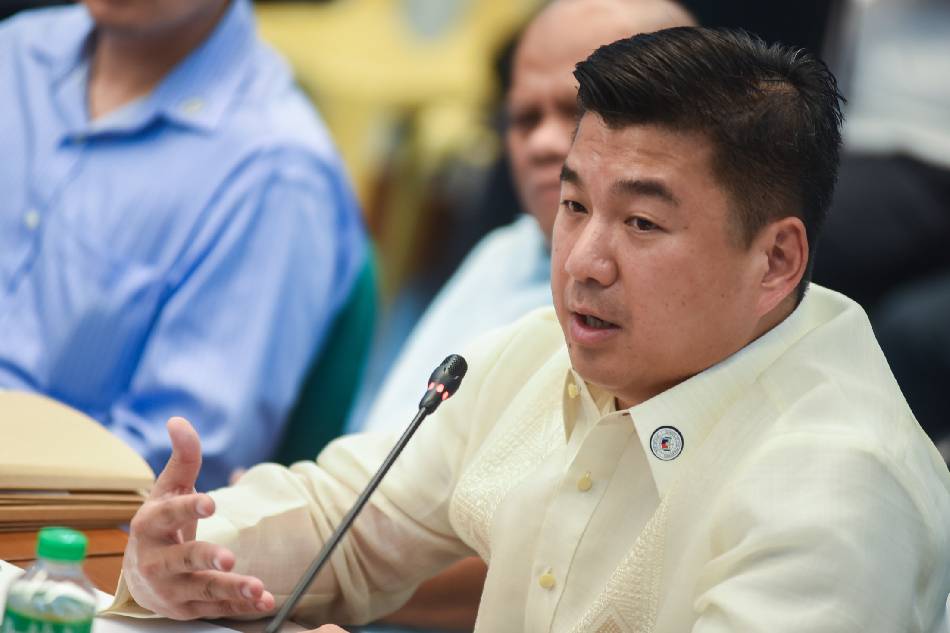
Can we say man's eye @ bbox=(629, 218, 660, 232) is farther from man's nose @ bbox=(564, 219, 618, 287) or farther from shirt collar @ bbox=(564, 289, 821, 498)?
shirt collar @ bbox=(564, 289, 821, 498)

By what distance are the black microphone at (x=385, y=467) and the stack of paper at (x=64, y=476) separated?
18.0 inches

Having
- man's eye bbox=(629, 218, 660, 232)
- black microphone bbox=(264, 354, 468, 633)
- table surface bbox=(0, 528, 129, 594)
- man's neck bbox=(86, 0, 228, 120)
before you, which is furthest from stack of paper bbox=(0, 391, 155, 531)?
man's neck bbox=(86, 0, 228, 120)

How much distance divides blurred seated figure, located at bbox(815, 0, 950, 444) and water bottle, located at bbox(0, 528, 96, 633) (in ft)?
8.58

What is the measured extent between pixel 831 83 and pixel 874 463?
0.44 metres

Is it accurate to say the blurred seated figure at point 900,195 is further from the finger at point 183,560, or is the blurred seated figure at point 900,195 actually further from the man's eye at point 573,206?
the finger at point 183,560

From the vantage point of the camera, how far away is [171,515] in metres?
1.48

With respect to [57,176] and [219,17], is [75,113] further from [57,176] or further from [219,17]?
[219,17]

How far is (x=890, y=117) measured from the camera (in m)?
3.90

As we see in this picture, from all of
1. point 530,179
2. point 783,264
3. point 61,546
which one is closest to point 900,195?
point 530,179

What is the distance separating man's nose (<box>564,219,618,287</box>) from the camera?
1.43 m

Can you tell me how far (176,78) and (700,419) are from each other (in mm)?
1792

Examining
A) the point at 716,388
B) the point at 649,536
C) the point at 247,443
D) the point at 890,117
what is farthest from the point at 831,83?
the point at 890,117

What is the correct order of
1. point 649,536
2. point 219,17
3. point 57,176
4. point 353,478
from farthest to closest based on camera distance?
point 219,17
point 57,176
point 353,478
point 649,536

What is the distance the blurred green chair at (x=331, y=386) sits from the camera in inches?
108
